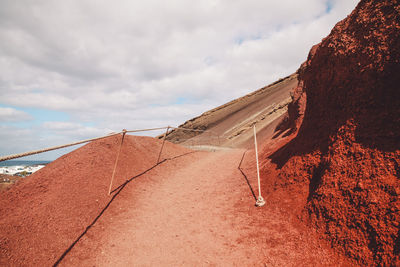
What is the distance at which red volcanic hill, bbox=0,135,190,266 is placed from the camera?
341 cm

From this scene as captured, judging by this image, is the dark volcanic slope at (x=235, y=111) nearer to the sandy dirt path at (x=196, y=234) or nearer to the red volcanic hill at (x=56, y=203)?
the red volcanic hill at (x=56, y=203)

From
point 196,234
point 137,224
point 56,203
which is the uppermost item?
point 56,203

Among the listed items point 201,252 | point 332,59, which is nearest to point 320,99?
point 332,59

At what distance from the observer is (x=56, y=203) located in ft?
14.6

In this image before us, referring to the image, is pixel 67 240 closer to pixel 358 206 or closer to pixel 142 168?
pixel 142 168

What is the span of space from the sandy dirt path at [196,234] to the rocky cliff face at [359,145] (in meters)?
0.58

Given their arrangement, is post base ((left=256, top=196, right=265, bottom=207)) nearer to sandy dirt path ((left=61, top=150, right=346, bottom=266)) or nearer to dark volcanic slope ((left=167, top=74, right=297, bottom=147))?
sandy dirt path ((left=61, top=150, right=346, bottom=266))

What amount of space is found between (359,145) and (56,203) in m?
6.28

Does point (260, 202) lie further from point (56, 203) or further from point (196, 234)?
point (56, 203)

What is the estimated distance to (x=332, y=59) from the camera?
4223 mm

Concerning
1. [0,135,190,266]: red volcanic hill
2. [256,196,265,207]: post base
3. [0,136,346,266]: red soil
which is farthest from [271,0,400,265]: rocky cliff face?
[0,135,190,266]: red volcanic hill

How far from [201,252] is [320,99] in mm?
4223

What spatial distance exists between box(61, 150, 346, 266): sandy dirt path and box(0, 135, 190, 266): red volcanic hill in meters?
0.38

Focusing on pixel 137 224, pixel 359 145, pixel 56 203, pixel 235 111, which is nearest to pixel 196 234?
pixel 137 224
